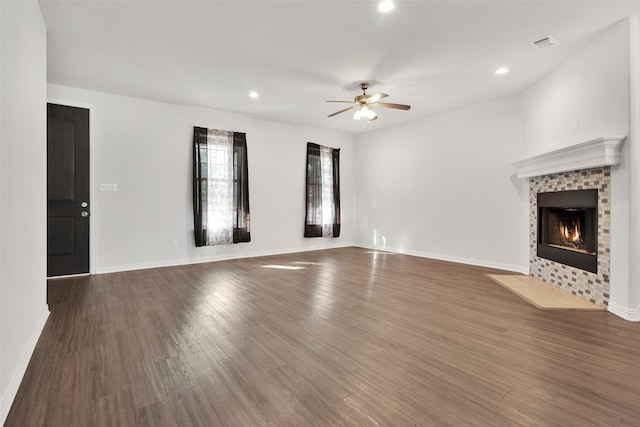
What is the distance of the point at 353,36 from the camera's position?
3051mm

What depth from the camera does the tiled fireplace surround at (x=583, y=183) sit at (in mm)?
2908

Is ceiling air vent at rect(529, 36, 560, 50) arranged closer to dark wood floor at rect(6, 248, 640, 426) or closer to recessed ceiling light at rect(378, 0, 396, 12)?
recessed ceiling light at rect(378, 0, 396, 12)

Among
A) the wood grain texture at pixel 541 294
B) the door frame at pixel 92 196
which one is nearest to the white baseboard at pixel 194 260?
the door frame at pixel 92 196

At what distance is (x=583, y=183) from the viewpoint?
329cm

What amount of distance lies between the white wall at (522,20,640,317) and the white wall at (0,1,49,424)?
4635 mm

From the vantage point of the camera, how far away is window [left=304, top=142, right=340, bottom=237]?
6.74m

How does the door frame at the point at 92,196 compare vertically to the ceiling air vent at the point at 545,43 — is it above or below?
below

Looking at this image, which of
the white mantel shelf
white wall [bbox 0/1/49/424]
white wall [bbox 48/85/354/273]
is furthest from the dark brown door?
the white mantel shelf

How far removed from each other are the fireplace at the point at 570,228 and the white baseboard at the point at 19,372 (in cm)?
475

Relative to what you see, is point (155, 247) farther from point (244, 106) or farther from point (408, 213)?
point (408, 213)

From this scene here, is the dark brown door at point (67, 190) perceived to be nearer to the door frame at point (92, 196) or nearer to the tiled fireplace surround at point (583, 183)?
the door frame at point (92, 196)

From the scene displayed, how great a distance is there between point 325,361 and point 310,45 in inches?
122

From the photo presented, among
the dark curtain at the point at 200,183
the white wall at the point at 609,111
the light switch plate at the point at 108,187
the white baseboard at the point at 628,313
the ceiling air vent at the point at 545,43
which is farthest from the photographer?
the dark curtain at the point at 200,183

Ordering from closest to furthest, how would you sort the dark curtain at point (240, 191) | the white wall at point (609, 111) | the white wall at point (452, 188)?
1. the white wall at point (609, 111)
2. the white wall at point (452, 188)
3. the dark curtain at point (240, 191)
